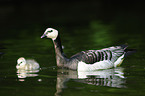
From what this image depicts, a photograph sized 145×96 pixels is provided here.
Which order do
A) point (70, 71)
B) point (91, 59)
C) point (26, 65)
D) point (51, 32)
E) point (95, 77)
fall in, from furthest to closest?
point (26, 65) → point (51, 32) → point (70, 71) → point (91, 59) → point (95, 77)

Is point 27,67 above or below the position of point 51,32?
below

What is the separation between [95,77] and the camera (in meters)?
12.8

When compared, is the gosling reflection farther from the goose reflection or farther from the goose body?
the goose reflection

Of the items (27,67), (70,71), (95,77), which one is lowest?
(95,77)

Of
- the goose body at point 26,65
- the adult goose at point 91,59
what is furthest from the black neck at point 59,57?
the goose body at point 26,65

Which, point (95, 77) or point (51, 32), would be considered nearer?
point (95, 77)

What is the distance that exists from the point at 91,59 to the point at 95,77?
1.16 m

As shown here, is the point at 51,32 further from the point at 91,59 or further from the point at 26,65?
the point at 91,59

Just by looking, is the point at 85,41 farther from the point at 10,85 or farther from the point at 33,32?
the point at 10,85

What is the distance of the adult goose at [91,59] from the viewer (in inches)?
543

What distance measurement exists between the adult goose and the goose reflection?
0.20 meters

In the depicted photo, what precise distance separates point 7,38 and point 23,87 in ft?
40.2

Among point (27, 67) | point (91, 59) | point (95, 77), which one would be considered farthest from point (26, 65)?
point (95, 77)

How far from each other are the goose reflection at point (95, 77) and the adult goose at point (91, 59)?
201 millimetres
